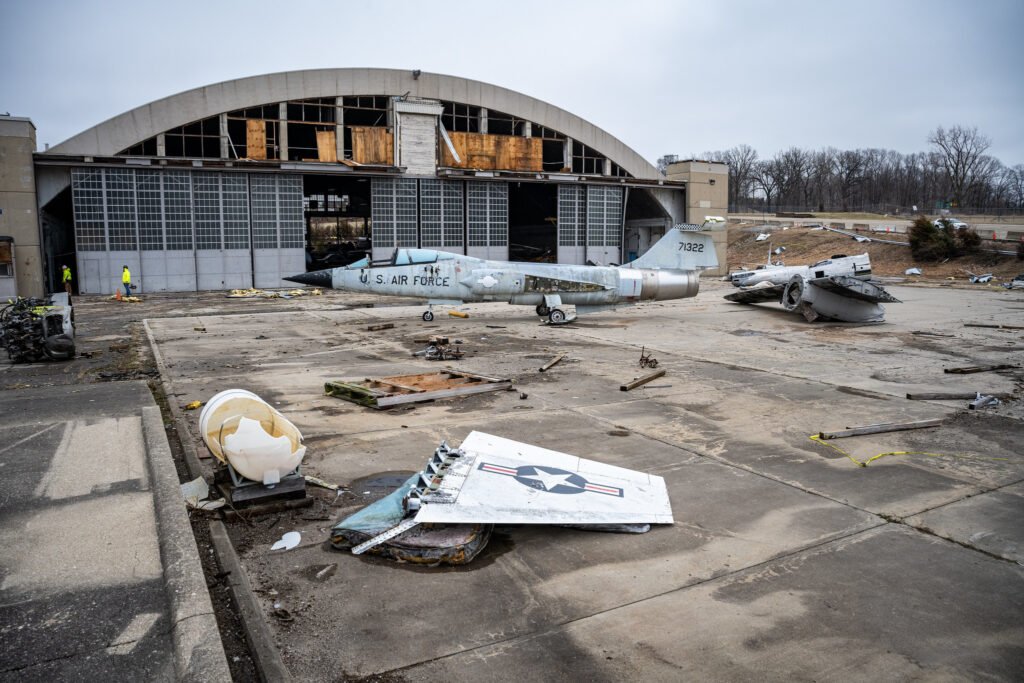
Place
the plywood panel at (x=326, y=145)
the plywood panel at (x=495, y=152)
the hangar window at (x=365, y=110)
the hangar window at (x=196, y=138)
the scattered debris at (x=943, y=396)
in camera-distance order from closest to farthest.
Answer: the scattered debris at (x=943, y=396), the hangar window at (x=196, y=138), the plywood panel at (x=326, y=145), the hangar window at (x=365, y=110), the plywood panel at (x=495, y=152)

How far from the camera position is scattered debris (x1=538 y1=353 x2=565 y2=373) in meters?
11.6

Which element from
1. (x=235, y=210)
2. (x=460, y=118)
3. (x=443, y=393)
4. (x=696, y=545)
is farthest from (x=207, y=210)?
(x=696, y=545)

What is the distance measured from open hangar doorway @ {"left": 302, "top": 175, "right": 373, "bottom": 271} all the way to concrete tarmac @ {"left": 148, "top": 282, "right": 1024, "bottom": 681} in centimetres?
2394

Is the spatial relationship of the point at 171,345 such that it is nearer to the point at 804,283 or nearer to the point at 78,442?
the point at 78,442

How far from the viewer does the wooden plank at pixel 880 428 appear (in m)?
7.62

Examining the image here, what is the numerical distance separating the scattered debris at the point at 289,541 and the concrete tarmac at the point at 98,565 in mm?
571

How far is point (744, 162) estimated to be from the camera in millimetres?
110062

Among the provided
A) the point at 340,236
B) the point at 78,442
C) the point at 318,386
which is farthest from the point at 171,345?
the point at 340,236

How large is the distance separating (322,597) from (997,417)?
8.70 m

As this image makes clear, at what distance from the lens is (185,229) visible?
27.8 metres

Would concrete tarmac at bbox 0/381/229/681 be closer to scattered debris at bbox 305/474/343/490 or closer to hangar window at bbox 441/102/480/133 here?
scattered debris at bbox 305/474/343/490

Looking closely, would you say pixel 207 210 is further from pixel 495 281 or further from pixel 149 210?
pixel 495 281

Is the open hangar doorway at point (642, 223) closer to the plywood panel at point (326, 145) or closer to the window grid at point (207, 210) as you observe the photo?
the plywood panel at point (326, 145)

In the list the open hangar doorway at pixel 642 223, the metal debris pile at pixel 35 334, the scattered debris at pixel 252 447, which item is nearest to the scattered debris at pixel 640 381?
the scattered debris at pixel 252 447
